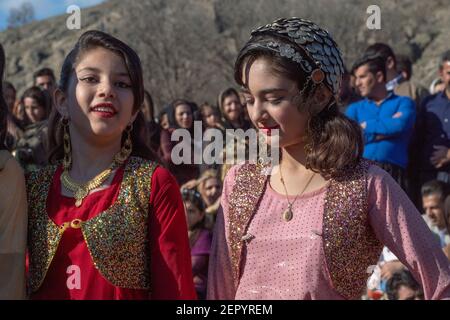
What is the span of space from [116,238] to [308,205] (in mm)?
622

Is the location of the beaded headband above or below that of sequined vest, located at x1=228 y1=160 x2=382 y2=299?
above

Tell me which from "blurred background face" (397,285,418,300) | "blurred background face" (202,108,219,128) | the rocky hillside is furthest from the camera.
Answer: the rocky hillside

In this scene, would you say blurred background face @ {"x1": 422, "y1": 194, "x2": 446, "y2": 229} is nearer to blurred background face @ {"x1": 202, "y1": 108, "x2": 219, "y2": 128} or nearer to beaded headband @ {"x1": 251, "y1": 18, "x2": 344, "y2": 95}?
blurred background face @ {"x1": 202, "y1": 108, "x2": 219, "y2": 128}

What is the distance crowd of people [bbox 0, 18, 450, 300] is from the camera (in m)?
2.49

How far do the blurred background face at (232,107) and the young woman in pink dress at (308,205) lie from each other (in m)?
4.40

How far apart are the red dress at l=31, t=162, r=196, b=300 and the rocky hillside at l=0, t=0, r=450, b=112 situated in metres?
25.6

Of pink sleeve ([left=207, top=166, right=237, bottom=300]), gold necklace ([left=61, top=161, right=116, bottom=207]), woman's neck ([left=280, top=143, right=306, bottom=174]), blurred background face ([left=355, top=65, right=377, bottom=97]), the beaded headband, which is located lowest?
pink sleeve ([left=207, top=166, right=237, bottom=300])

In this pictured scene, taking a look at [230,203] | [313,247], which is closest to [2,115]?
[230,203]

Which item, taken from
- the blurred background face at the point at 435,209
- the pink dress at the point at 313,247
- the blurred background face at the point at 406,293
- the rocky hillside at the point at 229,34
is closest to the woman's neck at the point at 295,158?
the pink dress at the point at 313,247

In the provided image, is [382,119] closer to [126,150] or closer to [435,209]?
[435,209]

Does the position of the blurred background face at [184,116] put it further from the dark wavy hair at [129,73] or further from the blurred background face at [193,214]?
the dark wavy hair at [129,73]

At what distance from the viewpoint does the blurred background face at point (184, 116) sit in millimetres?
7133

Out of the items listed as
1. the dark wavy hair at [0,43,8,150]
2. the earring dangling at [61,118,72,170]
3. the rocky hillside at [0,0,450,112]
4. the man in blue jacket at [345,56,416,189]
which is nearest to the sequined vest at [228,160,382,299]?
the earring dangling at [61,118,72,170]

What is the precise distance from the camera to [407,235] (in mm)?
2480
